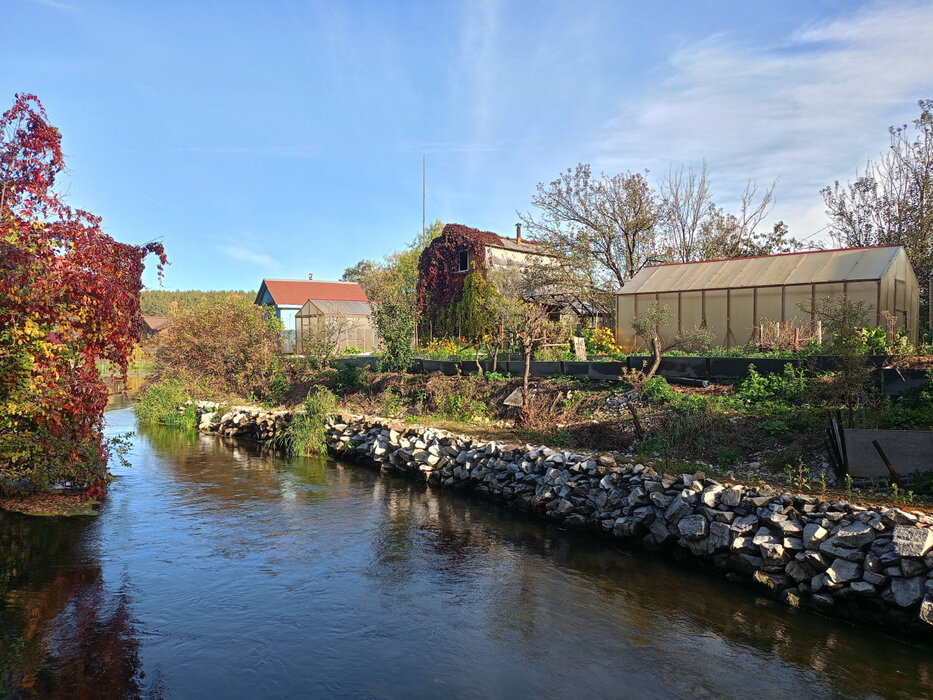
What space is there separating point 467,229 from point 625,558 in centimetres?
2476

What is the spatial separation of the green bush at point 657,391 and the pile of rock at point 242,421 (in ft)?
35.2

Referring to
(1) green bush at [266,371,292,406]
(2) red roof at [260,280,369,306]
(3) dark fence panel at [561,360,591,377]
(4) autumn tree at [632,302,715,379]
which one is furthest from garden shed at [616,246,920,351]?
(2) red roof at [260,280,369,306]

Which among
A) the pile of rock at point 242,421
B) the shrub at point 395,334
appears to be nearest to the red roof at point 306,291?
the pile of rock at point 242,421

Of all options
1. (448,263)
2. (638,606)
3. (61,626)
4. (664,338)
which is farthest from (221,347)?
(638,606)

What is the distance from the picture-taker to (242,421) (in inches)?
806

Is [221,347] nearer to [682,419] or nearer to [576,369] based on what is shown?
[576,369]

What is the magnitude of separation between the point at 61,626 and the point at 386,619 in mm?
3538

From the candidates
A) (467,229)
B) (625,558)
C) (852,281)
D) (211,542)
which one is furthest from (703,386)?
(467,229)

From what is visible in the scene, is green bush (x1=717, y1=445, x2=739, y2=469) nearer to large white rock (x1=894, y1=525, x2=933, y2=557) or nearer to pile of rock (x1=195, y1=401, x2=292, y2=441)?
large white rock (x1=894, y1=525, x2=933, y2=557)

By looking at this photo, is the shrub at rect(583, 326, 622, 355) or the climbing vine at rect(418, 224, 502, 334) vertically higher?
the climbing vine at rect(418, 224, 502, 334)

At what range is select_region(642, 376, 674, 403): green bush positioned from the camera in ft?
43.2

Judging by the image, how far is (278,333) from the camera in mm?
26094

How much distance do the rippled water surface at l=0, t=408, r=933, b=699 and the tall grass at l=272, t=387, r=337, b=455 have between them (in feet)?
19.8

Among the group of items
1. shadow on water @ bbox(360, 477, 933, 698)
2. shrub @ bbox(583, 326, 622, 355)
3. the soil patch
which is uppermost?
shrub @ bbox(583, 326, 622, 355)
